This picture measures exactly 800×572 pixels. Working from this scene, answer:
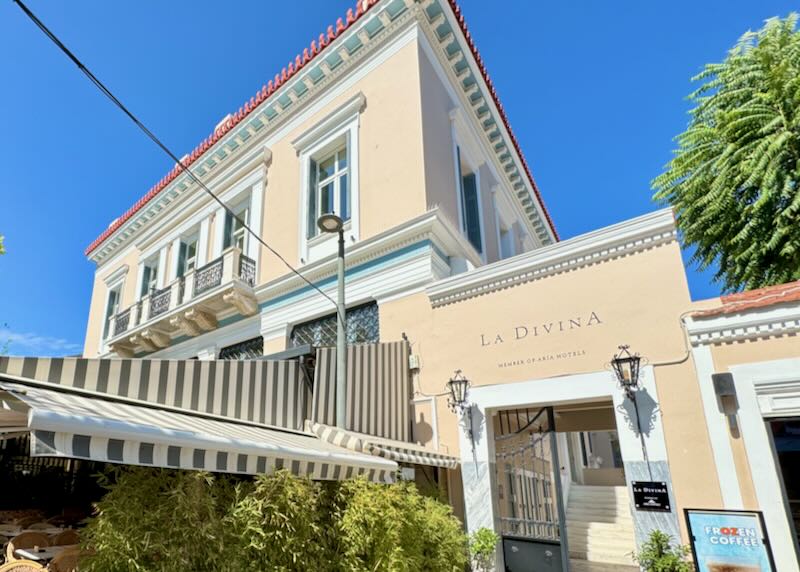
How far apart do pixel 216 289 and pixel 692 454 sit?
445 inches

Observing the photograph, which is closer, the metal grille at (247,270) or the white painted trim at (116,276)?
the metal grille at (247,270)

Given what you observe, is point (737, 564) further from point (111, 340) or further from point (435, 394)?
point (111, 340)

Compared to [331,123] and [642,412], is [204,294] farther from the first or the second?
[642,412]

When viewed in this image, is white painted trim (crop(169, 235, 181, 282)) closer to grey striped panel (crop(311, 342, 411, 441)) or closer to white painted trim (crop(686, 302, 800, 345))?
grey striped panel (crop(311, 342, 411, 441))

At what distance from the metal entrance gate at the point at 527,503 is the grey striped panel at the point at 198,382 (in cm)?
375

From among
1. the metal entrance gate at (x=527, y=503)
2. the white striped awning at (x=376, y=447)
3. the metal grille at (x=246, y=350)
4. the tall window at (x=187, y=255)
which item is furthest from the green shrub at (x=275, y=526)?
the tall window at (x=187, y=255)

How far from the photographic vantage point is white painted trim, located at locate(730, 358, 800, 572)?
4.99m

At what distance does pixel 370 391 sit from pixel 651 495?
14.6ft

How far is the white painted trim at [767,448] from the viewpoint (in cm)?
499

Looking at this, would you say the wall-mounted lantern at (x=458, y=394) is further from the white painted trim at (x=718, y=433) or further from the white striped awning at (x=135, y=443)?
the white painted trim at (x=718, y=433)

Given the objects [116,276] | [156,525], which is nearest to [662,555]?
[156,525]

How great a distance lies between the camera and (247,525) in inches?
155

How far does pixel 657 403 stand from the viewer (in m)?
6.11

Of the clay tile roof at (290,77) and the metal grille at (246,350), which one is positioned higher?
the clay tile roof at (290,77)
